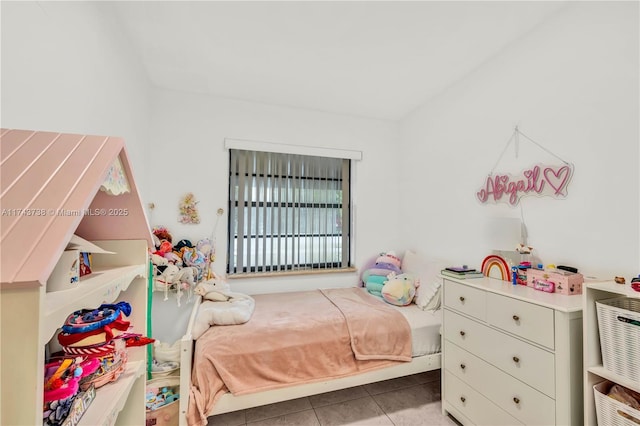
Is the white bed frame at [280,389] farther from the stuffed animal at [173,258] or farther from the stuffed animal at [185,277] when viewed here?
the stuffed animal at [173,258]

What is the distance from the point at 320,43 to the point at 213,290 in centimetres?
210

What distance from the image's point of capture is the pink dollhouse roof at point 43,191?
0.43 metres

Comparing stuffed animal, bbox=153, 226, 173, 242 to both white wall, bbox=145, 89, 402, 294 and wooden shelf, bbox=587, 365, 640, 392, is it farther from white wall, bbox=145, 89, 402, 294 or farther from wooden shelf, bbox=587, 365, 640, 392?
wooden shelf, bbox=587, 365, 640, 392

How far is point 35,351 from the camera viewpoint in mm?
422

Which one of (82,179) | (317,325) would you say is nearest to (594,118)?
(317,325)

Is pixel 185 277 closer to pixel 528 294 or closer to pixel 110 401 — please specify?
pixel 110 401

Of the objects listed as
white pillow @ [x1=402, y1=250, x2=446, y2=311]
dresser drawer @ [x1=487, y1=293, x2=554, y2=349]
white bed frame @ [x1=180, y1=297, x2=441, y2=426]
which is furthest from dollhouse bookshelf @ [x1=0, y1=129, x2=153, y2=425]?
white pillow @ [x1=402, y1=250, x2=446, y2=311]

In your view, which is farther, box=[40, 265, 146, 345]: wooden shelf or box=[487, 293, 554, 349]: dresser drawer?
box=[487, 293, 554, 349]: dresser drawer

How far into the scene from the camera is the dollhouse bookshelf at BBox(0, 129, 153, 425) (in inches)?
16.4

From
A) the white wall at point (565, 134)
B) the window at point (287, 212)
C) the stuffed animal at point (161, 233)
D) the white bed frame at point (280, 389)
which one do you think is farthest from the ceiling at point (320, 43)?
the white bed frame at point (280, 389)

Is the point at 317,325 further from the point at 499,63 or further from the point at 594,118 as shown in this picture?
the point at 499,63

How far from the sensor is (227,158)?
2.79 m

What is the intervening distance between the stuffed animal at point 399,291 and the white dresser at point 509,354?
0.49m

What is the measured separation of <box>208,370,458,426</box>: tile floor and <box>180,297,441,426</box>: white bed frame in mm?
229
